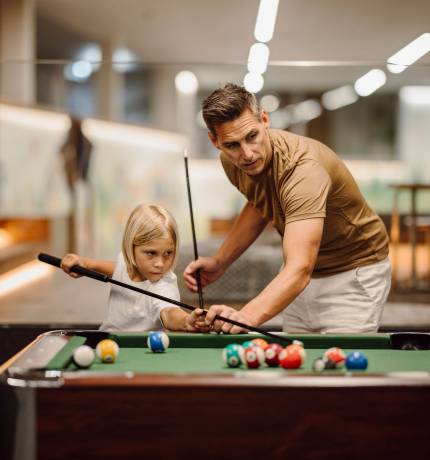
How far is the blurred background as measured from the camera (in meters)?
4.08

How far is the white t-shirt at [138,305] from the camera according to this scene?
232cm

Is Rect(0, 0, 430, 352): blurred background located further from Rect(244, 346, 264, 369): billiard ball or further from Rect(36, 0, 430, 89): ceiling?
Rect(244, 346, 264, 369): billiard ball

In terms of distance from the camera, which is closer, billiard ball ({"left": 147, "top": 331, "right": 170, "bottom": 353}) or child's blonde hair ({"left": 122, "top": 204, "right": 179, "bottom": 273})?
billiard ball ({"left": 147, "top": 331, "right": 170, "bottom": 353})

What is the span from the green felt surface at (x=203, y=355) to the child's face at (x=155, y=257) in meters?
0.38

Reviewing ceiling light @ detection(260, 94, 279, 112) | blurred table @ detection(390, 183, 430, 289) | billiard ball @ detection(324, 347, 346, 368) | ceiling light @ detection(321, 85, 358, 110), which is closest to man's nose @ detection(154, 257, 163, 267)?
billiard ball @ detection(324, 347, 346, 368)

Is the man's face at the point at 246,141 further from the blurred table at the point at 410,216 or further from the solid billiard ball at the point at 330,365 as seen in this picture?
the blurred table at the point at 410,216

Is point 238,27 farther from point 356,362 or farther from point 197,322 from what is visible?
point 356,362

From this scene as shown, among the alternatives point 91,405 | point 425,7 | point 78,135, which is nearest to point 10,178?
point 78,135

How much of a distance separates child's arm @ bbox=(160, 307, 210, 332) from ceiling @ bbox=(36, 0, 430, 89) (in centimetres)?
497

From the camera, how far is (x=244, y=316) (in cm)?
196

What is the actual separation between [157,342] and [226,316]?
0.66 feet

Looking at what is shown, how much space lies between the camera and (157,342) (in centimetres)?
187

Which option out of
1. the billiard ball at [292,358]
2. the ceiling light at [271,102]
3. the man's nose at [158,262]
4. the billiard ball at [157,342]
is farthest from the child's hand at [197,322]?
the ceiling light at [271,102]

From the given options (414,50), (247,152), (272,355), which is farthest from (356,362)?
(414,50)
